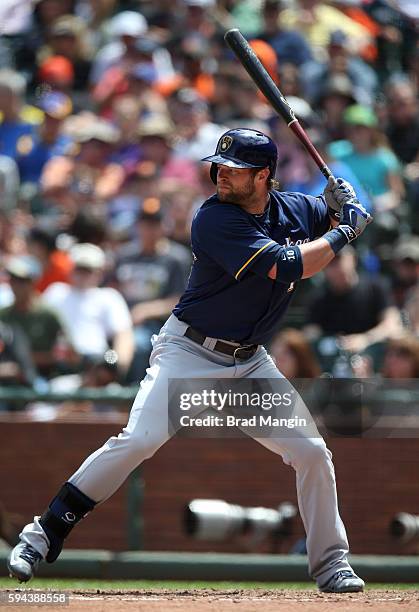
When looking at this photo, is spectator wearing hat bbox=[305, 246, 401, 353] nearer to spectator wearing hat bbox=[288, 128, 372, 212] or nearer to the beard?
spectator wearing hat bbox=[288, 128, 372, 212]

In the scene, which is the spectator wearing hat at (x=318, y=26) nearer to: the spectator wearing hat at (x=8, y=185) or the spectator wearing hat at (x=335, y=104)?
the spectator wearing hat at (x=335, y=104)

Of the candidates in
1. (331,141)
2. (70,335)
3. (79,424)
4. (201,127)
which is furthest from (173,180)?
(79,424)

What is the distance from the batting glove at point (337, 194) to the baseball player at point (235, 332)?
27 mm

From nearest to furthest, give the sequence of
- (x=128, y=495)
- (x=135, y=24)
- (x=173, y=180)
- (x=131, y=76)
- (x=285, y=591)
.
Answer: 1. (x=285, y=591)
2. (x=128, y=495)
3. (x=173, y=180)
4. (x=131, y=76)
5. (x=135, y=24)

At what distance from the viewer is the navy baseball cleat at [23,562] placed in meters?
5.07

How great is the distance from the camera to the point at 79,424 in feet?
24.6

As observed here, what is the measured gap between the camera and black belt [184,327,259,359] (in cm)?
530

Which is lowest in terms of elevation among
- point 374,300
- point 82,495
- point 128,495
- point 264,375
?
point 128,495

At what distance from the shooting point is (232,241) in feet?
16.7

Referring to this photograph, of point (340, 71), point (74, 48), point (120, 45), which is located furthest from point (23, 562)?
point (74, 48)

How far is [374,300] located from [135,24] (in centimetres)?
456

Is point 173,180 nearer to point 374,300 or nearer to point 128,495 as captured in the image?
point 374,300

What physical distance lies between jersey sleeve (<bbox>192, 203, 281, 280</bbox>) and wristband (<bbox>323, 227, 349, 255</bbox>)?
0.22m

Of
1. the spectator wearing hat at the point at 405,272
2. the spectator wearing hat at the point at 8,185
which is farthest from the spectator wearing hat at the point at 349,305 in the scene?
the spectator wearing hat at the point at 8,185
